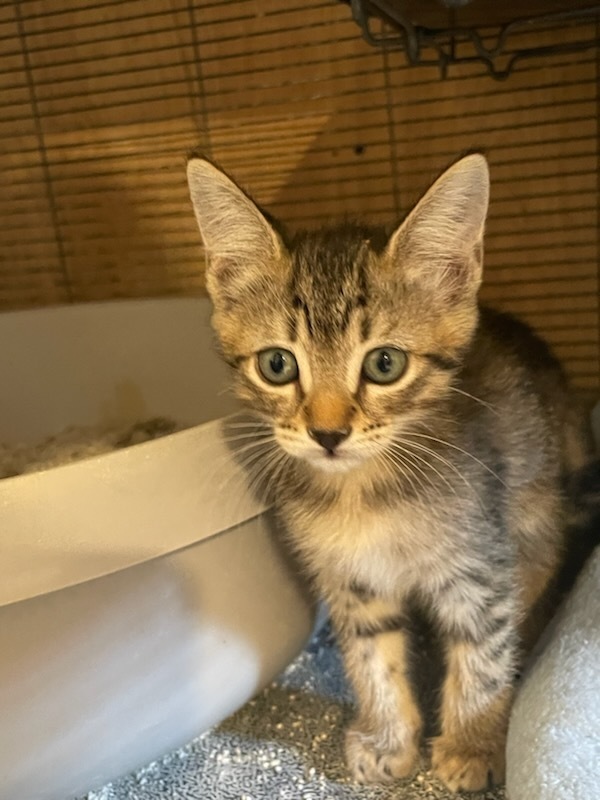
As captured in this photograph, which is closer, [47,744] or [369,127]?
[47,744]

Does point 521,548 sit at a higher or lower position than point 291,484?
lower

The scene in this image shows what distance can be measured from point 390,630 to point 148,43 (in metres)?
1.11

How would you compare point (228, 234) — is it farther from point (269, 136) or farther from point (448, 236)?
point (269, 136)

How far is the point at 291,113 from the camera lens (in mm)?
1416

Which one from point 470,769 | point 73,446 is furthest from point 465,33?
point 470,769

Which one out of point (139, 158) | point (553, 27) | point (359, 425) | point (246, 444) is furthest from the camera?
point (139, 158)

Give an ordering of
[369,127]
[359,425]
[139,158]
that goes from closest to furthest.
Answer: [359,425], [369,127], [139,158]

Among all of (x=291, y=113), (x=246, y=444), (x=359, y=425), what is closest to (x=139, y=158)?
(x=291, y=113)

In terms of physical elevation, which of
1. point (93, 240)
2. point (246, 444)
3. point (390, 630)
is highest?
point (93, 240)

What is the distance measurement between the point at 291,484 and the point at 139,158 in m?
0.87

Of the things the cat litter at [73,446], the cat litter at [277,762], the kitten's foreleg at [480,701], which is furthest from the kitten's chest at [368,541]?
the cat litter at [73,446]

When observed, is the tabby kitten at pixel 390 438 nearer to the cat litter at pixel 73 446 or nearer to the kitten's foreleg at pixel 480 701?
the kitten's foreleg at pixel 480 701

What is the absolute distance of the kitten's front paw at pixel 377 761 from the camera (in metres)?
0.91

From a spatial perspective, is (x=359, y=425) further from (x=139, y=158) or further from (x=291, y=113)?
(x=139, y=158)
